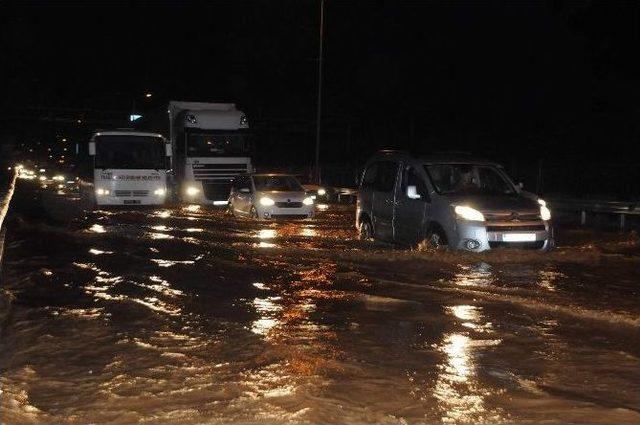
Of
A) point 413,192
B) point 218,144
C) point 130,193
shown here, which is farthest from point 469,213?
point 218,144

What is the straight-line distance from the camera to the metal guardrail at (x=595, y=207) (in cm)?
2022

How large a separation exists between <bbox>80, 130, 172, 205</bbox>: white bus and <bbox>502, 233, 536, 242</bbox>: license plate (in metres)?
15.1

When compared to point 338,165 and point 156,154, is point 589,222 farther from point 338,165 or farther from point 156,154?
point 338,165

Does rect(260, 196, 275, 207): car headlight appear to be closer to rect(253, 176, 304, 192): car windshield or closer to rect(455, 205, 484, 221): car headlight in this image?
rect(253, 176, 304, 192): car windshield

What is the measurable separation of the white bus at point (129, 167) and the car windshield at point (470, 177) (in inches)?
525

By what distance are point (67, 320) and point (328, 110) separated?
51.2 metres

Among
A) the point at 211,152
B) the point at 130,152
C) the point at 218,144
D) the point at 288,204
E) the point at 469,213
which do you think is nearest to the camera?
the point at 469,213

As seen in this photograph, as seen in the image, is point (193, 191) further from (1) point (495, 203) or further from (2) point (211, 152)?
(1) point (495, 203)

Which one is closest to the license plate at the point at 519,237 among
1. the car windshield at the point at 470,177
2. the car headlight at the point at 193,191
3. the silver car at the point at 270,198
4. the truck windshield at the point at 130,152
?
the car windshield at the point at 470,177

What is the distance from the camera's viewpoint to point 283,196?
2191 centimetres

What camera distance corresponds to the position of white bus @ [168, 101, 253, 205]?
27766 millimetres

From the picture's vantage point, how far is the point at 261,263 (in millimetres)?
13656

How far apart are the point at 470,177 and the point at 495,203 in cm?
131

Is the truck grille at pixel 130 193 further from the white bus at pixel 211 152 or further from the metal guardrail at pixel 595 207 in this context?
the metal guardrail at pixel 595 207
